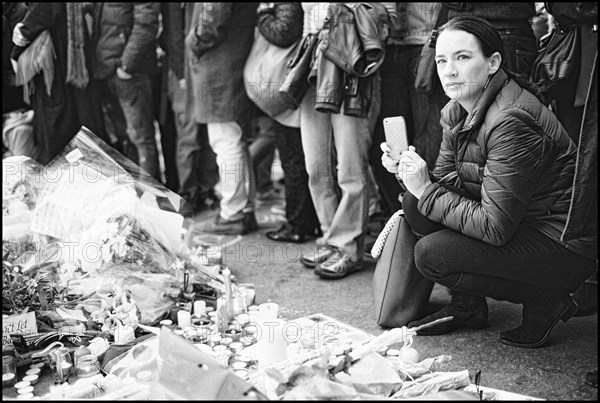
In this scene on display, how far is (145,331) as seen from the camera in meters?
3.20

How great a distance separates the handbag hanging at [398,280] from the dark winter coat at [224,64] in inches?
74.4

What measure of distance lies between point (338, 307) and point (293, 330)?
464mm

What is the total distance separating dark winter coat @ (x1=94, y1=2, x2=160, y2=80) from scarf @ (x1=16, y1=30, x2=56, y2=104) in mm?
335

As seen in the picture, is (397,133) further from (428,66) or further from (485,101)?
(428,66)

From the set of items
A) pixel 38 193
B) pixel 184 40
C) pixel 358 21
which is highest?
pixel 358 21

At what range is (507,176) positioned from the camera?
2746 mm

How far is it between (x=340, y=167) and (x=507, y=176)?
1437 mm

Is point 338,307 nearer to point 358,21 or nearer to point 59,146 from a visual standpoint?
point 358,21

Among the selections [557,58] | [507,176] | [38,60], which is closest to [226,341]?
[507,176]

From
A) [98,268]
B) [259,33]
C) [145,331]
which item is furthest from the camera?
[259,33]

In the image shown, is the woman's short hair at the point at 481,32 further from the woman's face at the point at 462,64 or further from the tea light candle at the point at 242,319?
the tea light candle at the point at 242,319

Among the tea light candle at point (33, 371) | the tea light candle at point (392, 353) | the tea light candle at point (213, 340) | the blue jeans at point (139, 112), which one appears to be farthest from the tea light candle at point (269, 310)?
the blue jeans at point (139, 112)

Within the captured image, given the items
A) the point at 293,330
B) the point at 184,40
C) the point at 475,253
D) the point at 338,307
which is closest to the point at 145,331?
the point at 293,330

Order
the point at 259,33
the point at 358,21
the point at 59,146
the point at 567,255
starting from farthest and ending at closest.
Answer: the point at 59,146 → the point at 259,33 → the point at 358,21 → the point at 567,255
